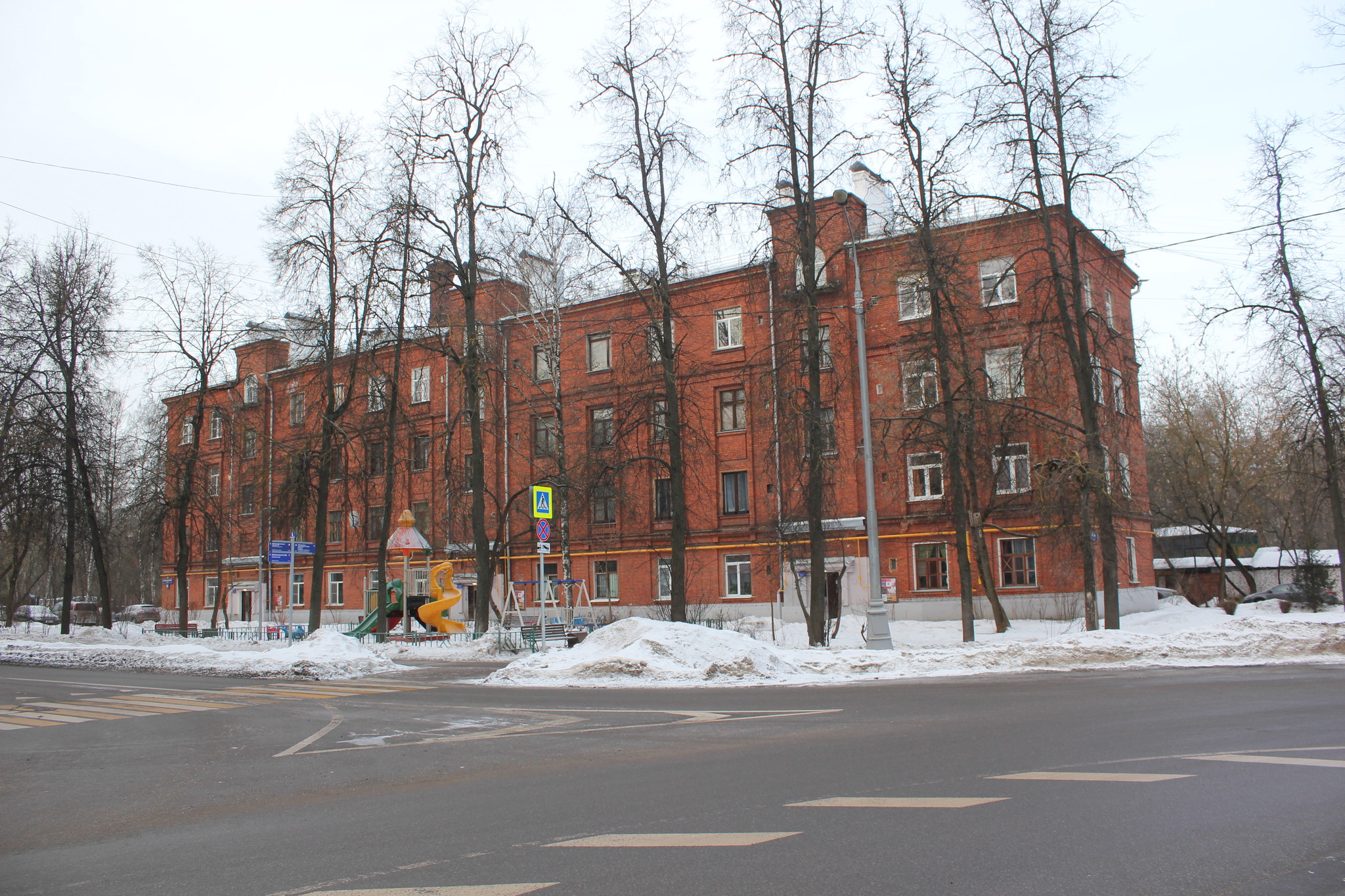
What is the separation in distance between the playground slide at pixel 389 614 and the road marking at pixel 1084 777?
29176mm

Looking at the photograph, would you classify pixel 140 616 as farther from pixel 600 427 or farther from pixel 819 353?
pixel 819 353

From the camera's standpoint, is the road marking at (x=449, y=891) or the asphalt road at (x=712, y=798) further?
the asphalt road at (x=712, y=798)

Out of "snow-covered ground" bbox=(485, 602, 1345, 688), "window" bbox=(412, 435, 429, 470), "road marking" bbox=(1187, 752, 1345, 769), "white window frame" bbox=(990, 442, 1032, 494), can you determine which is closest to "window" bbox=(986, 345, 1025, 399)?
"white window frame" bbox=(990, 442, 1032, 494)

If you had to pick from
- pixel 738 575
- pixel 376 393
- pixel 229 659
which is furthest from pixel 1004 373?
pixel 229 659

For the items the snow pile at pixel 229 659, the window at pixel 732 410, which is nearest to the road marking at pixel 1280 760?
the snow pile at pixel 229 659

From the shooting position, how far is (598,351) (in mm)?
41406

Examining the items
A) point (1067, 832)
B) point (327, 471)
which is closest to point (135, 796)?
point (1067, 832)

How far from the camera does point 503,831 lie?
5.59m

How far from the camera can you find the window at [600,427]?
3747 cm

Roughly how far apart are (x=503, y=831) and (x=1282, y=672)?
1321cm

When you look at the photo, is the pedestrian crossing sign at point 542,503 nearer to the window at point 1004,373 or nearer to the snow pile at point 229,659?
the snow pile at point 229,659

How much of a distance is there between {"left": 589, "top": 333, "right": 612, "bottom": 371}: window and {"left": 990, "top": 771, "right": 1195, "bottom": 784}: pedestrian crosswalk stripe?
35213 millimetres

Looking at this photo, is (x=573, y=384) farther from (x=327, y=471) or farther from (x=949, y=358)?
(x=949, y=358)

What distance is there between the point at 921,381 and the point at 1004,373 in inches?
194
